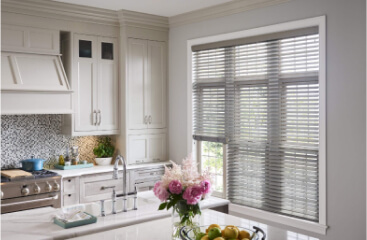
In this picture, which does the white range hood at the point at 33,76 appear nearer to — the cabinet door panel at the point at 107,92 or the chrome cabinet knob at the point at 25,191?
the cabinet door panel at the point at 107,92

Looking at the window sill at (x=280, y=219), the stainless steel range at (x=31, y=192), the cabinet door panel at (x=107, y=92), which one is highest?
the cabinet door panel at (x=107, y=92)

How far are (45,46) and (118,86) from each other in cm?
98

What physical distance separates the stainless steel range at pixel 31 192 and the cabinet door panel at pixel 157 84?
143 centimetres

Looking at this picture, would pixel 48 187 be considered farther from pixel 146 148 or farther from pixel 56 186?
pixel 146 148

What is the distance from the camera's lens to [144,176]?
4.81 meters

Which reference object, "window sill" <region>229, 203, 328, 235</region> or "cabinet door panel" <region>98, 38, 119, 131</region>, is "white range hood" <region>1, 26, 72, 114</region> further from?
"window sill" <region>229, 203, 328, 235</region>

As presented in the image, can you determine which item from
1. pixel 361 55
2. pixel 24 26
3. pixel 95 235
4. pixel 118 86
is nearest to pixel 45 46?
pixel 24 26

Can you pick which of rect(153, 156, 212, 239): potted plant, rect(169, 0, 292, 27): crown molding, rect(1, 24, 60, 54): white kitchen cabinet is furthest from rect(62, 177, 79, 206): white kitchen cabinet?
rect(153, 156, 212, 239): potted plant

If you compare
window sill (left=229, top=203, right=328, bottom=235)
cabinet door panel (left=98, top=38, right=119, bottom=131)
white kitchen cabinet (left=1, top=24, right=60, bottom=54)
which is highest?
white kitchen cabinet (left=1, top=24, right=60, bottom=54)

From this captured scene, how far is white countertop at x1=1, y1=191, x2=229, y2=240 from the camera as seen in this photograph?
231 cm

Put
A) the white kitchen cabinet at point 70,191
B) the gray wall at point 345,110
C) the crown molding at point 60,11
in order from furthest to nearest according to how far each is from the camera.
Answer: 1. the white kitchen cabinet at point 70,191
2. the crown molding at point 60,11
3. the gray wall at point 345,110

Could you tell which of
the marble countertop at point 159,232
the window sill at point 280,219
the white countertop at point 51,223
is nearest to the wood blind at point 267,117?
the window sill at point 280,219

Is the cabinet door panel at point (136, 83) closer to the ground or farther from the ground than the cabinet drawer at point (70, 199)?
farther from the ground

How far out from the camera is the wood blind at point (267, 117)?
3.70 metres
